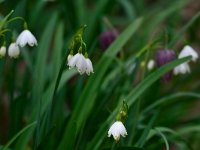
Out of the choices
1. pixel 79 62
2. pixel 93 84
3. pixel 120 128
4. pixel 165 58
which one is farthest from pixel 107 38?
pixel 120 128

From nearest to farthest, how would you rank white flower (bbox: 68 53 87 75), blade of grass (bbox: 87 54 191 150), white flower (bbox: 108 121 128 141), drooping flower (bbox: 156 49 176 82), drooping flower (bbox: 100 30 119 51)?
1. white flower (bbox: 108 121 128 141)
2. white flower (bbox: 68 53 87 75)
3. blade of grass (bbox: 87 54 191 150)
4. drooping flower (bbox: 156 49 176 82)
5. drooping flower (bbox: 100 30 119 51)

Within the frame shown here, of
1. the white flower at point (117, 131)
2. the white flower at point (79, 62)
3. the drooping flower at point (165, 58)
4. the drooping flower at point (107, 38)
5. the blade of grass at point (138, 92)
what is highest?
the drooping flower at point (107, 38)

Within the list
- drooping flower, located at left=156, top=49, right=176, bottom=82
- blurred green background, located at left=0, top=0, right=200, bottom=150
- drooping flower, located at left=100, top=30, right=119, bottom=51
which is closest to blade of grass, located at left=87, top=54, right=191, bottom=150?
blurred green background, located at left=0, top=0, right=200, bottom=150

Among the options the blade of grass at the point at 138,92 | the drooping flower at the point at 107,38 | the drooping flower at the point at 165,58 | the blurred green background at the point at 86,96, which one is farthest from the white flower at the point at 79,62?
the drooping flower at the point at 107,38

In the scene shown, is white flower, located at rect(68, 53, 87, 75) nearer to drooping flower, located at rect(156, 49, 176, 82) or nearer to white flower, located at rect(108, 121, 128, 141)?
white flower, located at rect(108, 121, 128, 141)

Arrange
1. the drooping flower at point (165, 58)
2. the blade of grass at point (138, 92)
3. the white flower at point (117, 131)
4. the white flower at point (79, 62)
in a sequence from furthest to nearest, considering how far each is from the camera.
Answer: the drooping flower at point (165, 58) < the blade of grass at point (138, 92) < the white flower at point (79, 62) < the white flower at point (117, 131)

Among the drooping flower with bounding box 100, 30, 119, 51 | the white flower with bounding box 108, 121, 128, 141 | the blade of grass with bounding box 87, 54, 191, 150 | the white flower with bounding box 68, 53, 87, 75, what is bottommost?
the white flower with bounding box 108, 121, 128, 141

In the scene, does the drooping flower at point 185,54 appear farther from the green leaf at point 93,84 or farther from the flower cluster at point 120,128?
the flower cluster at point 120,128

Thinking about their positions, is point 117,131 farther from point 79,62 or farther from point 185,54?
point 185,54

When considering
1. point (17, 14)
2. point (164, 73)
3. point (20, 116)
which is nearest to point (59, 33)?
point (17, 14)

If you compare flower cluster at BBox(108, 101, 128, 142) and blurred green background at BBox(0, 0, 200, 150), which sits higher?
blurred green background at BBox(0, 0, 200, 150)

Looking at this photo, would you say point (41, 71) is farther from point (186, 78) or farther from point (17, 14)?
point (186, 78)
